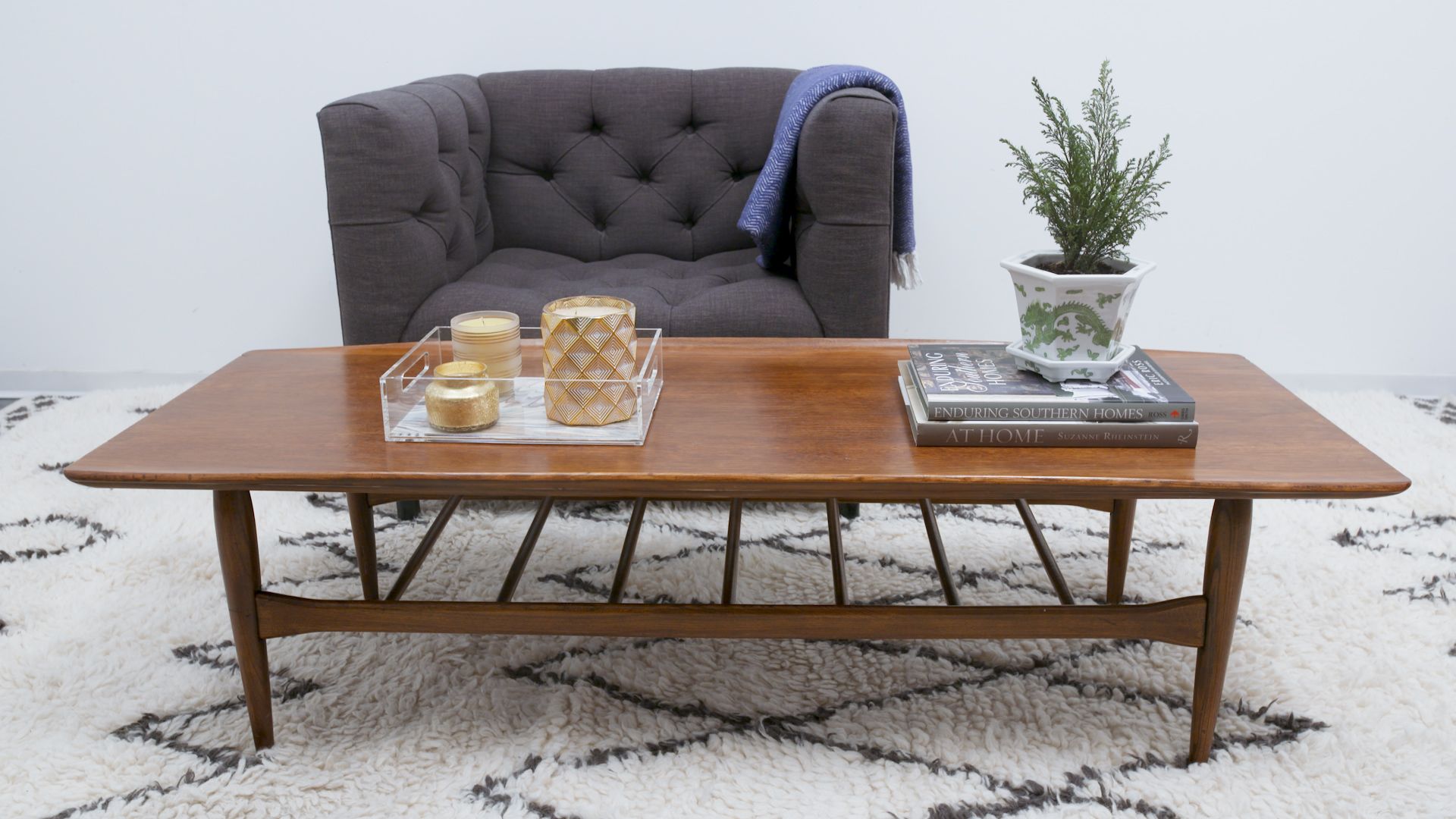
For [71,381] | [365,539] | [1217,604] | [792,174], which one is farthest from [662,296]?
[71,381]

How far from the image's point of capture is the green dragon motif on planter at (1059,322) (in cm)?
116

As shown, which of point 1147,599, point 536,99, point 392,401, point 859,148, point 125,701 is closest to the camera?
point 392,401

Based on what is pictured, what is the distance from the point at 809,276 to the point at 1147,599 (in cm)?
79

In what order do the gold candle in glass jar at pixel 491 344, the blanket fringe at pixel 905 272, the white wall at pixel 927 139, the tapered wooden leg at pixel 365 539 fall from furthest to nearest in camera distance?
1. the white wall at pixel 927 139
2. the blanket fringe at pixel 905 272
3. the tapered wooden leg at pixel 365 539
4. the gold candle in glass jar at pixel 491 344

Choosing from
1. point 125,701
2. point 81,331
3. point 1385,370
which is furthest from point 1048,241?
point 81,331

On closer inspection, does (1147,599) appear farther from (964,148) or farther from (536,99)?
(536,99)

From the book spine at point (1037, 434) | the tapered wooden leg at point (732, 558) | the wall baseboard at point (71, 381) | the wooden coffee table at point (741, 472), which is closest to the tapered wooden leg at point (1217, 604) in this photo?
the wooden coffee table at point (741, 472)

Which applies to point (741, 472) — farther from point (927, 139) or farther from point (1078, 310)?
point (927, 139)

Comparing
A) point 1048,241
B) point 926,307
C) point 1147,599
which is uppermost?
point 1048,241

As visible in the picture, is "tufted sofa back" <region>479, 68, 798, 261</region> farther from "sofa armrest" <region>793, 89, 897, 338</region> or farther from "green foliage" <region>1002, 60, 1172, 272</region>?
"green foliage" <region>1002, 60, 1172, 272</region>

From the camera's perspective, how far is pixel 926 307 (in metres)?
2.71

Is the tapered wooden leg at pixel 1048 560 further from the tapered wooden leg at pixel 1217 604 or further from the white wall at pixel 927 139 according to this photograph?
the white wall at pixel 927 139

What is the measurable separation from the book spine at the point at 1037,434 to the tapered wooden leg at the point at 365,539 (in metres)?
0.84

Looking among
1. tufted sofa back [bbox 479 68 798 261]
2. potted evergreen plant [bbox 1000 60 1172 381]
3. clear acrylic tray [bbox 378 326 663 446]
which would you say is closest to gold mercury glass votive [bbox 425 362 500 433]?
clear acrylic tray [bbox 378 326 663 446]
